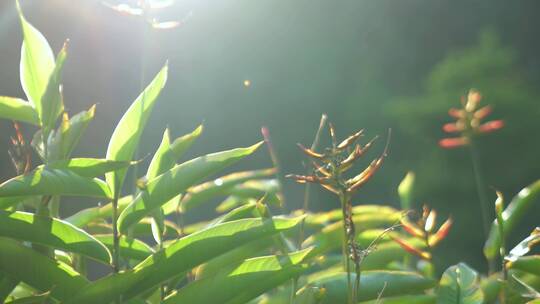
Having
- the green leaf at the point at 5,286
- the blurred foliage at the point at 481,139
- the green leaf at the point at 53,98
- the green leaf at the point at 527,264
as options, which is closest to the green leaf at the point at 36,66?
the green leaf at the point at 53,98

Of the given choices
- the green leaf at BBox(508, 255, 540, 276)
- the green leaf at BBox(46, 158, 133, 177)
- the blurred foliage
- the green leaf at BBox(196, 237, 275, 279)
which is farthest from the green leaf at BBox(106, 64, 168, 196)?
the blurred foliage

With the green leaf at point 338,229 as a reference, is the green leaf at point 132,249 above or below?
above

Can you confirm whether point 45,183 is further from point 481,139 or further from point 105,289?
point 481,139

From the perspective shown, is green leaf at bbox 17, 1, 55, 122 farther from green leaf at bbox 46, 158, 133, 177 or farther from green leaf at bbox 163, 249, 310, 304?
green leaf at bbox 163, 249, 310, 304

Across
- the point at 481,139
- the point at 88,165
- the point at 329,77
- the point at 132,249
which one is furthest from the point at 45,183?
the point at 329,77

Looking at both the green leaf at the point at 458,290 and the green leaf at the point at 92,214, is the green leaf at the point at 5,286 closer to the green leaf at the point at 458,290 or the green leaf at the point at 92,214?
the green leaf at the point at 92,214

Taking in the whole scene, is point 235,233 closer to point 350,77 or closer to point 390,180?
point 390,180
